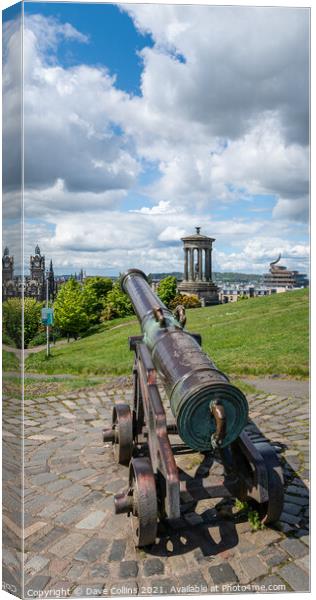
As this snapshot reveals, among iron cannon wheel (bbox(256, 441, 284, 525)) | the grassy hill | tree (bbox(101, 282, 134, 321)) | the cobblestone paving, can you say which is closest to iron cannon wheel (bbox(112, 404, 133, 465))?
the cobblestone paving

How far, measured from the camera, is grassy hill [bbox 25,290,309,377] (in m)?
9.86

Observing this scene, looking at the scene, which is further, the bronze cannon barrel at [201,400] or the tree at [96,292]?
the tree at [96,292]

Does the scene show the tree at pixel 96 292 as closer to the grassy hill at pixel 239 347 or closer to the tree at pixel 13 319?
the grassy hill at pixel 239 347

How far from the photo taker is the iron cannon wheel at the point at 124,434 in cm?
538

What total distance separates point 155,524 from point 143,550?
0.35 metres

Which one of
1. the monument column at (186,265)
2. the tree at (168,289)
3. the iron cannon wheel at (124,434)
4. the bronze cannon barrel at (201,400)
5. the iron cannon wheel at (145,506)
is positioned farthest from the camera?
the monument column at (186,265)

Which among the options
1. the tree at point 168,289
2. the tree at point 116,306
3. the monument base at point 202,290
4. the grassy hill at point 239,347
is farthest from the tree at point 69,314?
the monument base at point 202,290

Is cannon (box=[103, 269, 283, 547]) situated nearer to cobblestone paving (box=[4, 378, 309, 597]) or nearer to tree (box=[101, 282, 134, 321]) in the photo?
cobblestone paving (box=[4, 378, 309, 597])

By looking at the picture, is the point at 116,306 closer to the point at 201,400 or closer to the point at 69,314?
the point at 69,314

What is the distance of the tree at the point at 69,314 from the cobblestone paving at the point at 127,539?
14.9 m

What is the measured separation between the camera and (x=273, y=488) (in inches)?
152

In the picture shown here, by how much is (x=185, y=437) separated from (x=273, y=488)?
1090 millimetres

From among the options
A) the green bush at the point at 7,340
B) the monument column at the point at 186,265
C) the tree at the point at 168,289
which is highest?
the monument column at the point at 186,265

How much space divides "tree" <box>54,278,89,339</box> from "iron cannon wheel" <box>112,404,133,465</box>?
1508 centimetres
